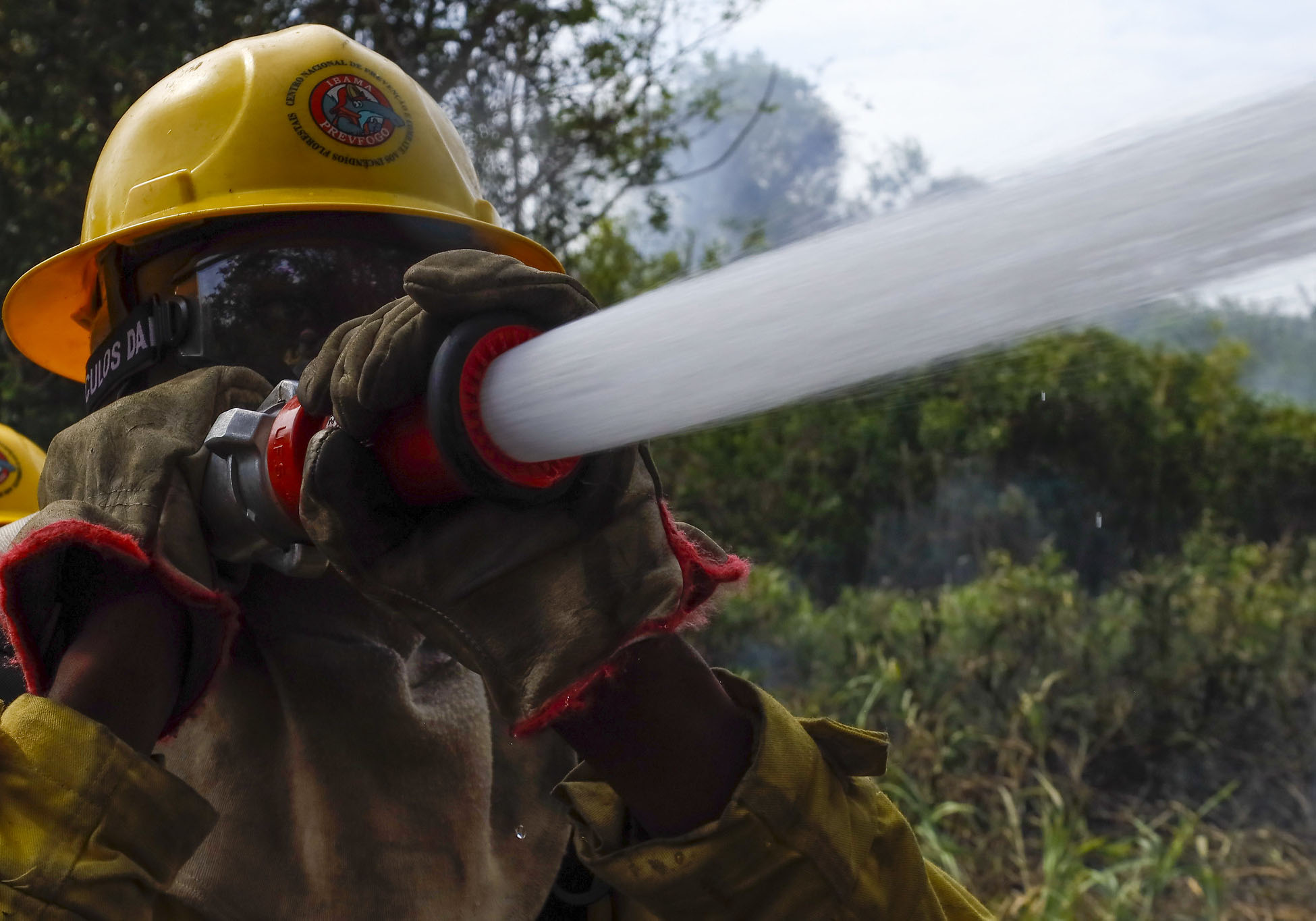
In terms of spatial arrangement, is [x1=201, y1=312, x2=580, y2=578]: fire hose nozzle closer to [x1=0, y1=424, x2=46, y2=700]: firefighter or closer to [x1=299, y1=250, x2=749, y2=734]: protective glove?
[x1=299, y1=250, x2=749, y2=734]: protective glove

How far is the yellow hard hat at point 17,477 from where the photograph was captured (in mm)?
3344

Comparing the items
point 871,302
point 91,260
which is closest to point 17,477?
point 91,260

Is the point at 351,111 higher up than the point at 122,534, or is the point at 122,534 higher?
the point at 351,111

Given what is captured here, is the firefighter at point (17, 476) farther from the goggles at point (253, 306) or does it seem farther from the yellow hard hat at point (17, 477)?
the goggles at point (253, 306)

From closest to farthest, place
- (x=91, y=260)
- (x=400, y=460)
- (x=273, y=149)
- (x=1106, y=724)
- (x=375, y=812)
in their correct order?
1. (x=400, y=460)
2. (x=375, y=812)
3. (x=273, y=149)
4. (x=91, y=260)
5. (x=1106, y=724)

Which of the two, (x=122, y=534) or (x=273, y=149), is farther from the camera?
(x=273, y=149)

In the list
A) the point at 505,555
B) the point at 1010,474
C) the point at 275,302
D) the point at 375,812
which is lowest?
the point at 1010,474

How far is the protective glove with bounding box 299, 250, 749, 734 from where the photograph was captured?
1.10 meters

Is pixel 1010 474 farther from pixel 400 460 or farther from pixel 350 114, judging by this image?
pixel 400 460

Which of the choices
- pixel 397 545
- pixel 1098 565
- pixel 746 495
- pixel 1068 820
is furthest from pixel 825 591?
pixel 397 545

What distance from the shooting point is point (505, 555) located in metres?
1.12

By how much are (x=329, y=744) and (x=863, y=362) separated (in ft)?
3.73

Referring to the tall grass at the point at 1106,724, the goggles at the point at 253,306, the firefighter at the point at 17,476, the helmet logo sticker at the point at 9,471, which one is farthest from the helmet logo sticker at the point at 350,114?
the tall grass at the point at 1106,724

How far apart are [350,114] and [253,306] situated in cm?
41
